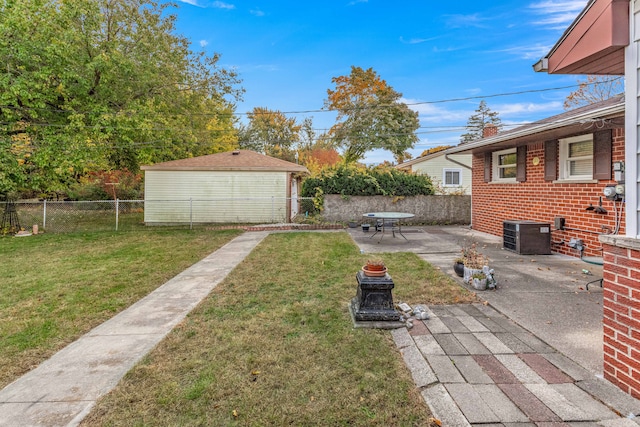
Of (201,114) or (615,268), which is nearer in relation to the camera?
(615,268)

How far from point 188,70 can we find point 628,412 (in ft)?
62.1

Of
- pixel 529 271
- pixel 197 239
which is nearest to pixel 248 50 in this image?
pixel 197 239

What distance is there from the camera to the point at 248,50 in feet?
53.7

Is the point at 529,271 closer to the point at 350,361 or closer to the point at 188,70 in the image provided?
the point at 350,361

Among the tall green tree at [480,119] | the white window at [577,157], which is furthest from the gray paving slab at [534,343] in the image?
the tall green tree at [480,119]

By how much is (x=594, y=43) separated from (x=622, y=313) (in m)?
1.89

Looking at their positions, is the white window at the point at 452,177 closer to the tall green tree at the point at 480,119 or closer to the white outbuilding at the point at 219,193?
the white outbuilding at the point at 219,193

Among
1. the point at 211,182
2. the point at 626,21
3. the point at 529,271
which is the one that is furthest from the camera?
the point at 211,182

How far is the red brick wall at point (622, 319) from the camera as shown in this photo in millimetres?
2018

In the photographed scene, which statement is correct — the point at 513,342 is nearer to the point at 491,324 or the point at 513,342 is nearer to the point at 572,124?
the point at 491,324

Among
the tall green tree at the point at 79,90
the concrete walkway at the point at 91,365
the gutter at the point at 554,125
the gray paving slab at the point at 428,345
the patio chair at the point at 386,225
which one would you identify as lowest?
the concrete walkway at the point at 91,365

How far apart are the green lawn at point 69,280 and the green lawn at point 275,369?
3.83ft

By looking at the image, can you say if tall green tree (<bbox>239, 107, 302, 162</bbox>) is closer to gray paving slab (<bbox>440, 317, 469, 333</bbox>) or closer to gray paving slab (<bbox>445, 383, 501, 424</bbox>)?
gray paving slab (<bbox>440, 317, 469, 333</bbox>)

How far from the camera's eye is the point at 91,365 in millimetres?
2645
